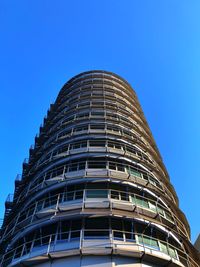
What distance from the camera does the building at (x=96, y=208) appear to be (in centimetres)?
2030

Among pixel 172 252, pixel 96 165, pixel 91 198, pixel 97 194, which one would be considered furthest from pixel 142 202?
pixel 96 165

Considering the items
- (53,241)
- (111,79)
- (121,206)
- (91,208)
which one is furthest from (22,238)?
(111,79)

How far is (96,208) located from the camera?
920 inches

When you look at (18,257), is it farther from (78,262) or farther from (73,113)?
(73,113)

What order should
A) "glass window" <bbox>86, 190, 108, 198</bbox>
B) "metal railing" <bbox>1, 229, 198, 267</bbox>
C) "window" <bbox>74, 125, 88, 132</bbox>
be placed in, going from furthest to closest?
"window" <bbox>74, 125, 88, 132</bbox>, "glass window" <bbox>86, 190, 108, 198</bbox>, "metal railing" <bbox>1, 229, 198, 267</bbox>

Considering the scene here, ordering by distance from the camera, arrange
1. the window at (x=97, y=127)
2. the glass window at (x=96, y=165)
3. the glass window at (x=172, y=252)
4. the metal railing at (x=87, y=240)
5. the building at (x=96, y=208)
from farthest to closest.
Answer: the window at (x=97, y=127) < the glass window at (x=96, y=165) < the glass window at (x=172, y=252) < the metal railing at (x=87, y=240) < the building at (x=96, y=208)

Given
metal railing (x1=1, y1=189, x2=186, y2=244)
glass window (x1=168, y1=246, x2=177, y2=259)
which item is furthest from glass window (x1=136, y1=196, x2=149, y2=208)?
glass window (x1=168, y1=246, x2=177, y2=259)

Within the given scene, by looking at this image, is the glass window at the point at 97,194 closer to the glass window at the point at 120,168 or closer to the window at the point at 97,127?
the glass window at the point at 120,168

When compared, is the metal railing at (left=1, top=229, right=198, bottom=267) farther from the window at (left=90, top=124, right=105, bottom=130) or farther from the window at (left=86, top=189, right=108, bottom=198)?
the window at (left=90, top=124, right=105, bottom=130)

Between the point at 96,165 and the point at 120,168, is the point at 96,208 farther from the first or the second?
the point at 120,168

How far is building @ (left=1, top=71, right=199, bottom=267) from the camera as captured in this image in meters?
20.3

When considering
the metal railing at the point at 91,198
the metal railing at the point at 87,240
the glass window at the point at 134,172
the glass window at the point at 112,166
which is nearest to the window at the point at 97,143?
the glass window at the point at 112,166

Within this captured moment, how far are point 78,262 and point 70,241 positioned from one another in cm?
197

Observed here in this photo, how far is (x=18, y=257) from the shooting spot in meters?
22.7
